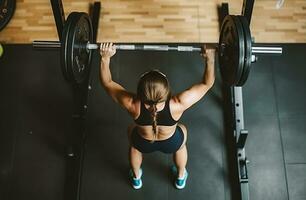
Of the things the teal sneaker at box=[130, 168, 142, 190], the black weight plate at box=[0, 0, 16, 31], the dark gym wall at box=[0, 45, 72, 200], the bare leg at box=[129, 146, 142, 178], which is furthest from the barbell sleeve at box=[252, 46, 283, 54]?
the black weight plate at box=[0, 0, 16, 31]

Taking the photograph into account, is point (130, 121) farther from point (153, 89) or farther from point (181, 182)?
point (153, 89)

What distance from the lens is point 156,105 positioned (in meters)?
1.60

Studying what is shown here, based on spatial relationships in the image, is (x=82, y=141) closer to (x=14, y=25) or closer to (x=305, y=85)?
(x=14, y=25)

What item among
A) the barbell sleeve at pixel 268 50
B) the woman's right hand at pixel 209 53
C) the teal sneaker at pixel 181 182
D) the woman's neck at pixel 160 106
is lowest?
the teal sneaker at pixel 181 182

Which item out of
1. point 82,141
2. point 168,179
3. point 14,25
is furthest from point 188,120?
point 14,25

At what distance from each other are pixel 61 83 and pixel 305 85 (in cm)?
167

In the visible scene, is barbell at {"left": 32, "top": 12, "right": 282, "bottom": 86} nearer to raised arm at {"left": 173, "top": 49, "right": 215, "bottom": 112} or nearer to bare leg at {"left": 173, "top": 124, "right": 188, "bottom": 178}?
raised arm at {"left": 173, "top": 49, "right": 215, "bottom": 112}

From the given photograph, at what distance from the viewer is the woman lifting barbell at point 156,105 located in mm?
1564

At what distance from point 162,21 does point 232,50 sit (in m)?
1.07

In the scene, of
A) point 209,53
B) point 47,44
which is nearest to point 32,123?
point 47,44

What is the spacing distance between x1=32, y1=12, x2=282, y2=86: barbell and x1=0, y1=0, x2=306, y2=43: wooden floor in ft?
2.54

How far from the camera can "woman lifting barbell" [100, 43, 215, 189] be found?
61.6 inches

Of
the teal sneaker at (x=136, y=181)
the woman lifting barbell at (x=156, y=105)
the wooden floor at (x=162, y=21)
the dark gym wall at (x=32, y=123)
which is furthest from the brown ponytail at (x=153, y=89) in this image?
the wooden floor at (x=162, y=21)

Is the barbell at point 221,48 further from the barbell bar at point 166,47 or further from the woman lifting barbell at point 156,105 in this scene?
the woman lifting barbell at point 156,105
